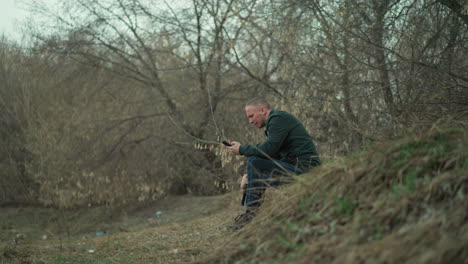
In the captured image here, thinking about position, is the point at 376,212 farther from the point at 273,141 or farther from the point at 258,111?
the point at 258,111

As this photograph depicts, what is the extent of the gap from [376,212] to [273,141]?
1.86 metres

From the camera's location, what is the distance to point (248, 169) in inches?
175

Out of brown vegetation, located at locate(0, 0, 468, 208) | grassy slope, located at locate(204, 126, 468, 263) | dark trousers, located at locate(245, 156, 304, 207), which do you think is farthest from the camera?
brown vegetation, located at locate(0, 0, 468, 208)

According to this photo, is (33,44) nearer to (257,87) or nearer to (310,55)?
(257,87)

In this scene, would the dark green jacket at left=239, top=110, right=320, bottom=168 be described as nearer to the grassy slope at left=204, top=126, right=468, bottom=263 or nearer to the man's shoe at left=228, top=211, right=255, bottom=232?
the man's shoe at left=228, top=211, right=255, bottom=232

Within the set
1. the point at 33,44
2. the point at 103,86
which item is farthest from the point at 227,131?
the point at 33,44

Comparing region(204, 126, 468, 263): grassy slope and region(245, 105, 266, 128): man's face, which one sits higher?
region(245, 105, 266, 128): man's face

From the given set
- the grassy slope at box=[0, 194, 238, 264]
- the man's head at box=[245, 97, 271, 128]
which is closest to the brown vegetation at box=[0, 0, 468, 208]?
the grassy slope at box=[0, 194, 238, 264]

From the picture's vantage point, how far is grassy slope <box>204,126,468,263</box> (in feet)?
7.34

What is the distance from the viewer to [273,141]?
4.50 metres

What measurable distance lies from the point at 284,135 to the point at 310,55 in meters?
4.27

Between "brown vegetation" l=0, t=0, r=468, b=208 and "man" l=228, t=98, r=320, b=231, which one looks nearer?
"man" l=228, t=98, r=320, b=231

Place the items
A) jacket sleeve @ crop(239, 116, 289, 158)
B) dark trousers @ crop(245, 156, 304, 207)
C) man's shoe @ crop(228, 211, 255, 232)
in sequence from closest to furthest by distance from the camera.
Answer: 1. man's shoe @ crop(228, 211, 255, 232)
2. dark trousers @ crop(245, 156, 304, 207)
3. jacket sleeve @ crop(239, 116, 289, 158)

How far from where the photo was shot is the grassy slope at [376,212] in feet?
7.34
